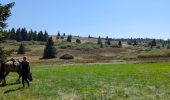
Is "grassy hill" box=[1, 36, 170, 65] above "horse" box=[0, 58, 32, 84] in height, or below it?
below

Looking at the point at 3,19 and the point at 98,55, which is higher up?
the point at 3,19

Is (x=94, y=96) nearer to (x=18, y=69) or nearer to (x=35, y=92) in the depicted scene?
(x=35, y=92)

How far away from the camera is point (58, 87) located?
91.3 ft

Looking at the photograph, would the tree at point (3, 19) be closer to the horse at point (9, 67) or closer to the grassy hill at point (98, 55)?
the horse at point (9, 67)

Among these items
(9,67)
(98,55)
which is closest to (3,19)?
(9,67)

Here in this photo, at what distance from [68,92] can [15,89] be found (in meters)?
4.64

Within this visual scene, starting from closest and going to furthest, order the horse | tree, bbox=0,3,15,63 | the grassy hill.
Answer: the horse → tree, bbox=0,3,15,63 → the grassy hill

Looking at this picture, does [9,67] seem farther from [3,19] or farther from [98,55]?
[98,55]

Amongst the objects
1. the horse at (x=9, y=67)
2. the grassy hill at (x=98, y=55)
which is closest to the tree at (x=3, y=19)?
the horse at (x=9, y=67)

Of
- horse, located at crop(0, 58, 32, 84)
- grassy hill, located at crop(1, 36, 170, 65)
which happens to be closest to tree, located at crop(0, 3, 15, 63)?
horse, located at crop(0, 58, 32, 84)

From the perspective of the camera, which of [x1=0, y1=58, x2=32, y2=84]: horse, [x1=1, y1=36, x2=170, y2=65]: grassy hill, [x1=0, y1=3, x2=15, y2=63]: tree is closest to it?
[x1=0, y1=58, x2=32, y2=84]: horse

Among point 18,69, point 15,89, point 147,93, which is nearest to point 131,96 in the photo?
point 147,93

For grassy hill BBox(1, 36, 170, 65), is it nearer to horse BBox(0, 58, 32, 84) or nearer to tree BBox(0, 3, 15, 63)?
tree BBox(0, 3, 15, 63)

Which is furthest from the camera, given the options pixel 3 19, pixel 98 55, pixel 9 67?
pixel 98 55
